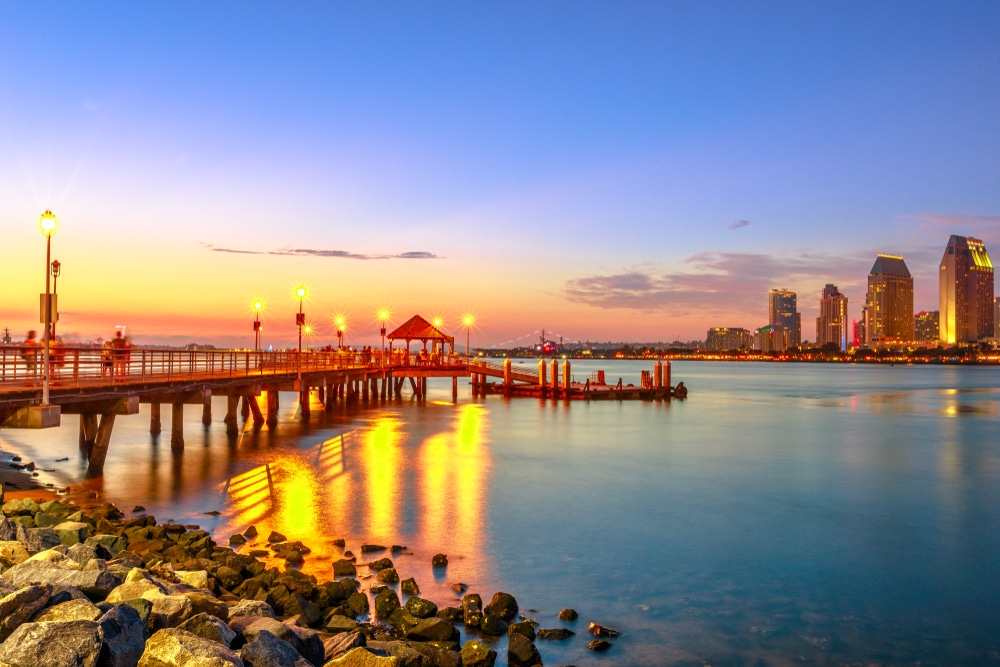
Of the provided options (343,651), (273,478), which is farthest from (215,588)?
(273,478)

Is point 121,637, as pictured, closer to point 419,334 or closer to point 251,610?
point 251,610

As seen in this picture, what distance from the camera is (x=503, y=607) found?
10.3m

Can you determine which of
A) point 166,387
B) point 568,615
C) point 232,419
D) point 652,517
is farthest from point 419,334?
point 568,615

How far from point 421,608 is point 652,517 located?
8.97 m

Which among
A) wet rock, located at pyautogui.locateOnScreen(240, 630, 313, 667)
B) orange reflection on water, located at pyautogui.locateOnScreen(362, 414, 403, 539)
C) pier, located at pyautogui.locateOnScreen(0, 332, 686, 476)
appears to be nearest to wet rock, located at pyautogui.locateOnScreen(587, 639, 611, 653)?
wet rock, located at pyautogui.locateOnScreen(240, 630, 313, 667)

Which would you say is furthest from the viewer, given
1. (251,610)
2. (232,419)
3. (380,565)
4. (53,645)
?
(232,419)

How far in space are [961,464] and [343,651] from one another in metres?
26.2

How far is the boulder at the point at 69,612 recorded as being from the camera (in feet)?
21.6

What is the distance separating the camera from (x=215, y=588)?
9961 millimetres

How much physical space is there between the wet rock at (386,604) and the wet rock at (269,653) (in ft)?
8.97

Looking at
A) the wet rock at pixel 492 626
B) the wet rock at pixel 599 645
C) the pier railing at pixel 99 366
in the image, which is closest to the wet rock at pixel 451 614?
the wet rock at pixel 492 626

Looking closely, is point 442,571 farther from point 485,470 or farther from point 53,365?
point 53,365

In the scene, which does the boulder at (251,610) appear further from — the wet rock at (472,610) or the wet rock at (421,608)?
the wet rock at (472,610)

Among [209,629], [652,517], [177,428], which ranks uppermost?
[209,629]
